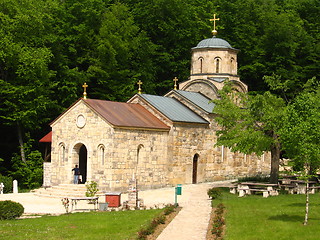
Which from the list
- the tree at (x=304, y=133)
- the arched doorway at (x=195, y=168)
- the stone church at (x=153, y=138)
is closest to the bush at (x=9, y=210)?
the stone church at (x=153, y=138)

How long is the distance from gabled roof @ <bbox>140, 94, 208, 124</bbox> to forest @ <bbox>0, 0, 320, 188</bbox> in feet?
20.7

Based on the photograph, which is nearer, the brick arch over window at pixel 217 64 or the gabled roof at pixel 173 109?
the gabled roof at pixel 173 109

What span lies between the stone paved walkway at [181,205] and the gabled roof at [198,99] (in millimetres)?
5607

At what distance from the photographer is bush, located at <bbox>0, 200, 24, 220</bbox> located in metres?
21.5

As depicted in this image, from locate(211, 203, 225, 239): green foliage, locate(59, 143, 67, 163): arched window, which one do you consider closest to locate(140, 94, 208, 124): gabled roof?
locate(59, 143, 67, 163): arched window

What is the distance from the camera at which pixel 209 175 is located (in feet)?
124

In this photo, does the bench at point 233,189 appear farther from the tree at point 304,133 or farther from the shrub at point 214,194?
the tree at point 304,133

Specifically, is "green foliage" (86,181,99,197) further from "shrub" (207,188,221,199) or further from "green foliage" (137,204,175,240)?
"shrub" (207,188,221,199)

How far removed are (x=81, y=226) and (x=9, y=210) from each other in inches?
160

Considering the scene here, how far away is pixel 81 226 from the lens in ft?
63.4

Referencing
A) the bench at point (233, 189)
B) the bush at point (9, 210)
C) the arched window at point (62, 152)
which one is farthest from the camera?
the arched window at point (62, 152)

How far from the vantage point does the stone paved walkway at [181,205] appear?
60.4 feet

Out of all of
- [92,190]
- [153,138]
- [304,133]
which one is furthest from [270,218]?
[153,138]

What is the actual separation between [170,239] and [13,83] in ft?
89.4
